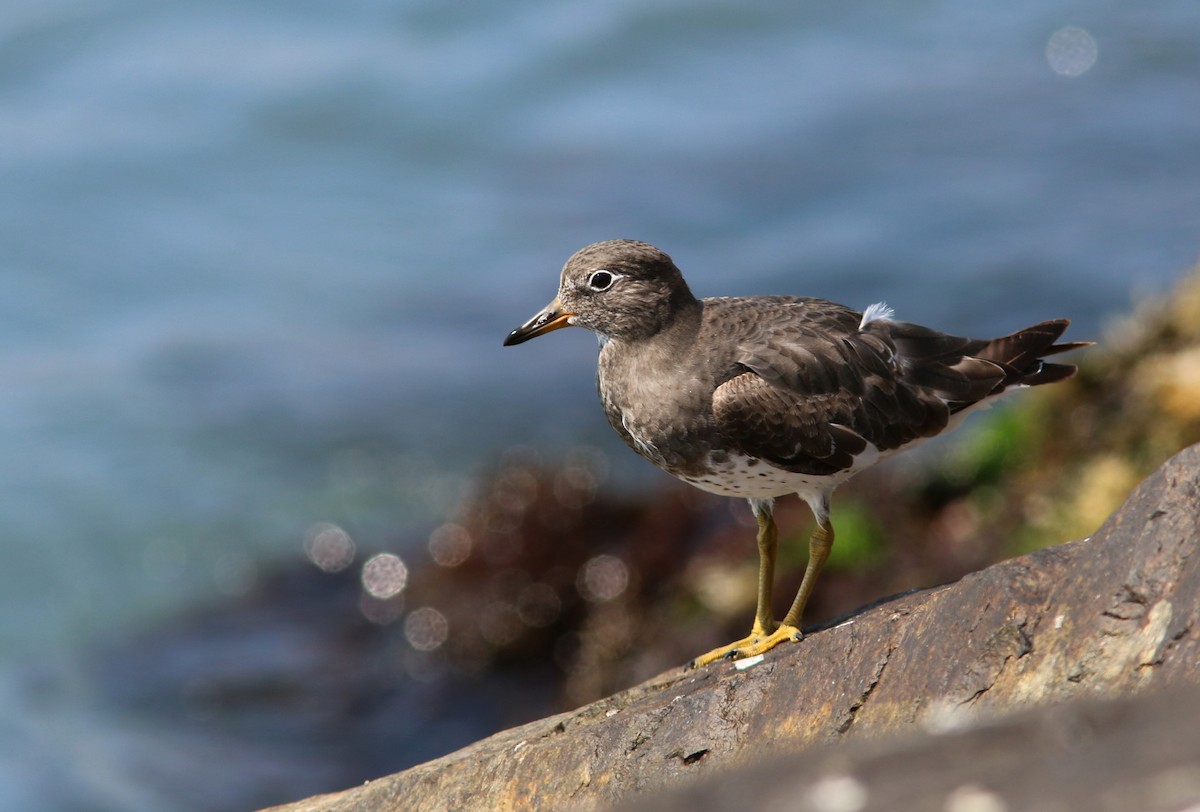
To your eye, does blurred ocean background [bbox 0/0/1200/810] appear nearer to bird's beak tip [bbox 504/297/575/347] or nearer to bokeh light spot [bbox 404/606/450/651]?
bokeh light spot [bbox 404/606/450/651]

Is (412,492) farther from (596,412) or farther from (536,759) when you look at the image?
(536,759)

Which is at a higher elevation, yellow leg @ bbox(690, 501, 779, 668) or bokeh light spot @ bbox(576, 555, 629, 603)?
yellow leg @ bbox(690, 501, 779, 668)

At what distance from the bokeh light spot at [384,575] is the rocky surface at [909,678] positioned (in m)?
9.53

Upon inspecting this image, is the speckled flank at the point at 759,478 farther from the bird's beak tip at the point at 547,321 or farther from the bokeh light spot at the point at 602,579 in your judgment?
the bokeh light spot at the point at 602,579

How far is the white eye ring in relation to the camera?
818cm

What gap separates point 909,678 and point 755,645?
192cm

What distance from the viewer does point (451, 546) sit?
16438 mm

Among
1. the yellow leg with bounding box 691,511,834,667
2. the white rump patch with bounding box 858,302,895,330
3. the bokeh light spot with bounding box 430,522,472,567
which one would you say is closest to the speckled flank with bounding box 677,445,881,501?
the yellow leg with bounding box 691,511,834,667

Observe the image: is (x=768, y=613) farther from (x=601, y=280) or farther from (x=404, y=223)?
(x=404, y=223)

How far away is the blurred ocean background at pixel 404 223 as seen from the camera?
63.3 feet

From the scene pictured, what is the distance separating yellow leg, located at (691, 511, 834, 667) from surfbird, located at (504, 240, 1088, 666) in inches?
0.5

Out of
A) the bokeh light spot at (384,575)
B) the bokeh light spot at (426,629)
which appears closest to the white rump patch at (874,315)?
the bokeh light spot at (426,629)

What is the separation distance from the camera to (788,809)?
12.7 feet

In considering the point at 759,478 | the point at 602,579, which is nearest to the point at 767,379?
the point at 759,478
